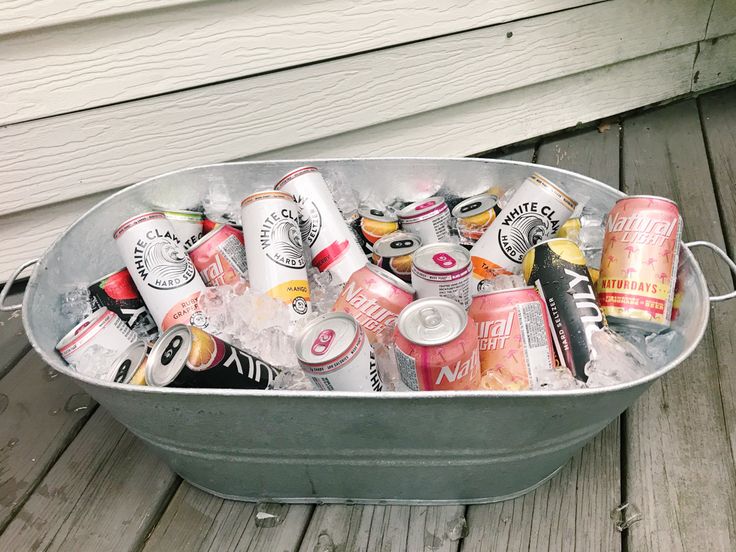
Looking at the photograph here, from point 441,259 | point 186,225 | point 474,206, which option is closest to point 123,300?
point 186,225

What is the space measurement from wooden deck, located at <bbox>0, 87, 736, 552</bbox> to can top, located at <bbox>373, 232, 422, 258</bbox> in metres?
0.48

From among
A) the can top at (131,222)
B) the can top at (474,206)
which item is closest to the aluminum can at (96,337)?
the can top at (131,222)

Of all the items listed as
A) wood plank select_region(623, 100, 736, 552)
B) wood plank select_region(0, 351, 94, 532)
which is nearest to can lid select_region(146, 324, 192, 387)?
wood plank select_region(0, 351, 94, 532)

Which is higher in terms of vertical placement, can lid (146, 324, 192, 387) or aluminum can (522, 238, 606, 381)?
can lid (146, 324, 192, 387)

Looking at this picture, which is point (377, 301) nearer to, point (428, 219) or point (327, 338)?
point (327, 338)

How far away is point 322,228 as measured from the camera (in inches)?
47.1

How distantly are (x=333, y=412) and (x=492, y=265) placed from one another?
52cm

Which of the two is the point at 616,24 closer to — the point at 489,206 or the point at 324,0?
the point at 324,0

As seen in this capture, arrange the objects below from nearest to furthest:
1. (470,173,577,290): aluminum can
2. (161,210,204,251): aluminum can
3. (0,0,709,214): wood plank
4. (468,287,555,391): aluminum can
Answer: (468,287,555,391): aluminum can, (470,173,577,290): aluminum can, (161,210,204,251): aluminum can, (0,0,709,214): wood plank

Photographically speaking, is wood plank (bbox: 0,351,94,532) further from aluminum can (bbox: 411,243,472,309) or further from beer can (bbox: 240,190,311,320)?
aluminum can (bbox: 411,243,472,309)

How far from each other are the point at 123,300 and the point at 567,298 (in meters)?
0.84

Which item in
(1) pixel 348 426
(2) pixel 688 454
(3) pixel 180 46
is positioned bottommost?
(2) pixel 688 454

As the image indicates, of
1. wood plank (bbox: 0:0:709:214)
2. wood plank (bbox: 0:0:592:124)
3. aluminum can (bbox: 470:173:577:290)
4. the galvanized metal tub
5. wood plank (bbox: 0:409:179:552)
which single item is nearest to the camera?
the galvanized metal tub

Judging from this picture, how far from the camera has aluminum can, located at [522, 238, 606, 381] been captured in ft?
3.08
